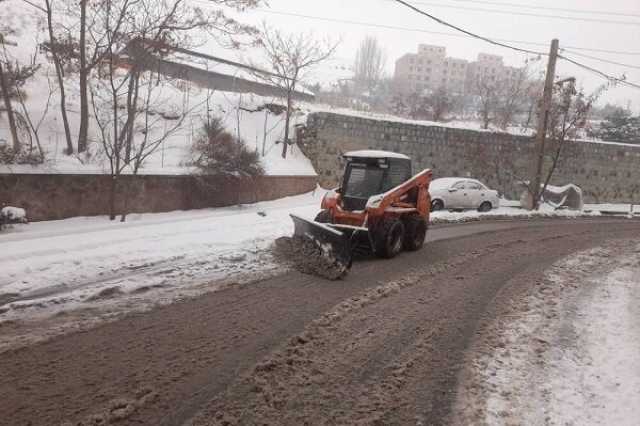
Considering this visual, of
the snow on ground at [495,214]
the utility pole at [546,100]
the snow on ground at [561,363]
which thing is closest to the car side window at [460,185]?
the snow on ground at [495,214]

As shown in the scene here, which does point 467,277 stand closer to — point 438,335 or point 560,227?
point 438,335

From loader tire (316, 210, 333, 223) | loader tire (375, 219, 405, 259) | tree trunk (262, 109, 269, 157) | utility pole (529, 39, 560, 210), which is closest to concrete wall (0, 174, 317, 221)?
tree trunk (262, 109, 269, 157)

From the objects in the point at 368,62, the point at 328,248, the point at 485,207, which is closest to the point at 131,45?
the point at 328,248

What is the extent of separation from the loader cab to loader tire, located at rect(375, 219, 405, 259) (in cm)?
59

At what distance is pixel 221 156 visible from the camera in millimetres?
13883

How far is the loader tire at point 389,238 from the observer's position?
7797 millimetres

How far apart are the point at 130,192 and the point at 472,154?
52.1 ft

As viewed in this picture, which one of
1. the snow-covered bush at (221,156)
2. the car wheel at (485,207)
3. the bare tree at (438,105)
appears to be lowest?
the car wheel at (485,207)

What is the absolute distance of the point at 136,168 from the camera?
37.5ft

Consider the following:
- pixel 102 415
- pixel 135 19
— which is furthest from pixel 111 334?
pixel 135 19

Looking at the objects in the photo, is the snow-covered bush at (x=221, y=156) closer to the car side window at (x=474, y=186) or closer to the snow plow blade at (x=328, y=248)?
the snow plow blade at (x=328, y=248)

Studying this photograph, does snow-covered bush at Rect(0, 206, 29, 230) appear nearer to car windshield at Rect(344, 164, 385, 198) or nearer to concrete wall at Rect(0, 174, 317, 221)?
concrete wall at Rect(0, 174, 317, 221)

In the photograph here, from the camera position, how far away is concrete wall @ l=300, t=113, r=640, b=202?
19.5m

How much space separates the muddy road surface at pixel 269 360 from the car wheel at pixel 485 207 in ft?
34.2
